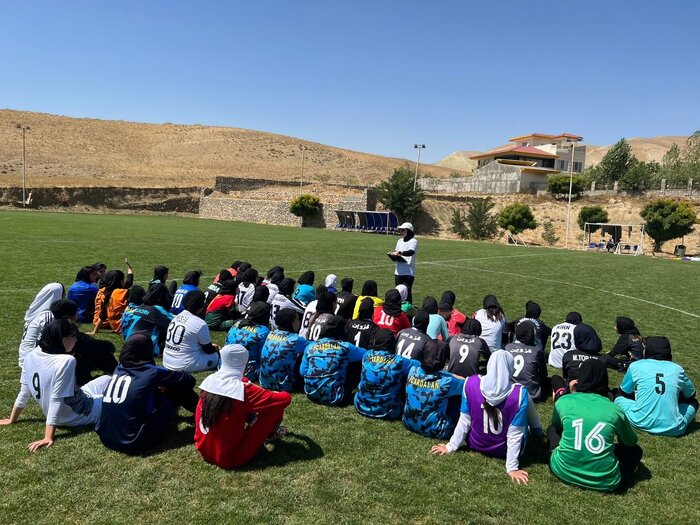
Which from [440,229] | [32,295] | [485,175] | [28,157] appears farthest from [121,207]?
[32,295]

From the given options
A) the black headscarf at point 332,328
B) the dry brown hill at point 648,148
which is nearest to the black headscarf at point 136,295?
the black headscarf at point 332,328

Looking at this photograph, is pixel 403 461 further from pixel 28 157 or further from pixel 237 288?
pixel 28 157

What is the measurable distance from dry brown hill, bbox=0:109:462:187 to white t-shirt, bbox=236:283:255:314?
205 feet

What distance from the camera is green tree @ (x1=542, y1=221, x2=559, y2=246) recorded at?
153 ft

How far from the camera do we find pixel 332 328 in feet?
20.7

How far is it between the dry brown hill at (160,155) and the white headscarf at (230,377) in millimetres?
66995

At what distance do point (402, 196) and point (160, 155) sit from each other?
68.9 m

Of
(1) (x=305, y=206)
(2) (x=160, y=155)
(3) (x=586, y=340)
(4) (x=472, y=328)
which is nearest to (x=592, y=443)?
(4) (x=472, y=328)

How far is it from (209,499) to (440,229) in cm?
5327

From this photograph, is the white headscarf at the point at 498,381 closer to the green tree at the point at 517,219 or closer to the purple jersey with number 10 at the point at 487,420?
the purple jersey with number 10 at the point at 487,420

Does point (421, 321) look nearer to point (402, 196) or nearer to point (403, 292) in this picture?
point (403, 292)

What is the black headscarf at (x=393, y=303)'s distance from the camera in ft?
23.2

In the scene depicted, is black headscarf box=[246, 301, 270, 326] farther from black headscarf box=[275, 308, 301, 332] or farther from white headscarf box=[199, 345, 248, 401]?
white headscarf box=[199, 345, 248, 401]

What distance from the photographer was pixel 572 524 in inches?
149
